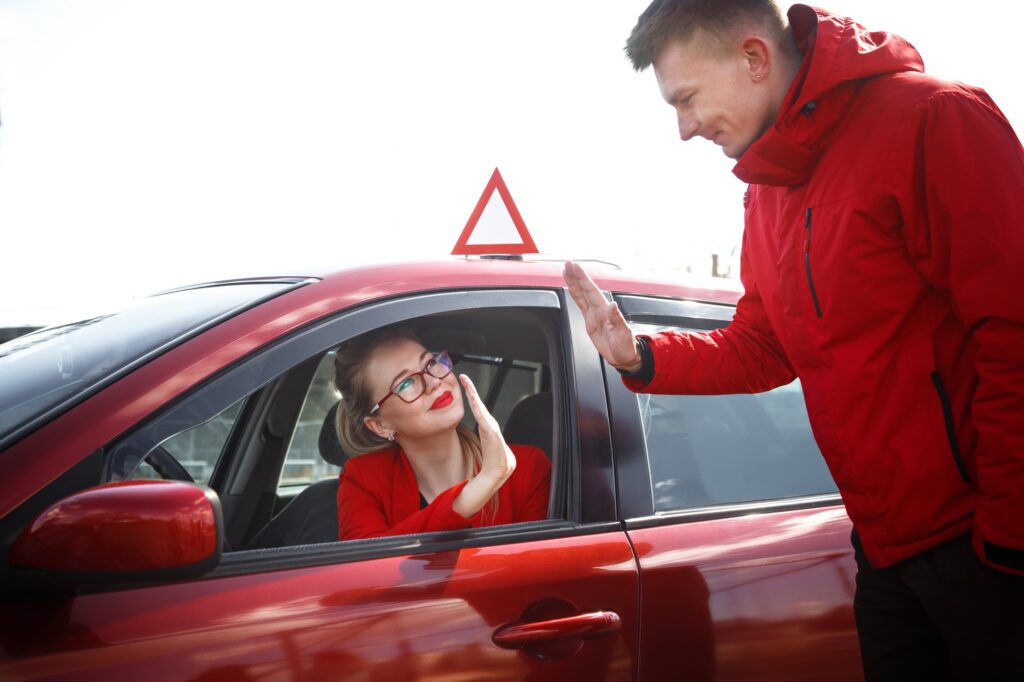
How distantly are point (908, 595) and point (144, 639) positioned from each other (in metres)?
1.27

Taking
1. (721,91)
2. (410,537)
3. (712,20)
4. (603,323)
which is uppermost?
(712,20)

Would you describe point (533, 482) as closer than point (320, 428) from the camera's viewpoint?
Yes

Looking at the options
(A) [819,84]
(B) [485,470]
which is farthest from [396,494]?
(A) [819,84]

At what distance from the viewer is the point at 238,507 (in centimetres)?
278

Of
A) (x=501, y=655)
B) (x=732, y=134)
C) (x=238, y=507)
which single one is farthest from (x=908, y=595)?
(x=238, y=507)

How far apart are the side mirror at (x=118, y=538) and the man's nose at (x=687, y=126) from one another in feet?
3.75

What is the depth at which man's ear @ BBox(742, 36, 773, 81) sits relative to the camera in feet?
5.42

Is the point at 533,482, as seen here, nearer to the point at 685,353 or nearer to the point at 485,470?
the point at 485,470

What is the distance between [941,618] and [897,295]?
0.54 m

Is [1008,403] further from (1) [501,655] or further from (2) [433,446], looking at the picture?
(2) [433,446]

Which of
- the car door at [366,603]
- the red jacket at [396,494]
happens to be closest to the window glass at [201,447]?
the red jacket at [396,494]

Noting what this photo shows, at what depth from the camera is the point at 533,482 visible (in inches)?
86.3

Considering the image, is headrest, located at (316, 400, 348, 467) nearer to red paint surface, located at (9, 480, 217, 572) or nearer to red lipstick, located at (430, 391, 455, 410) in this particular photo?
red lipstick, located at (430, 391, 455, 410)

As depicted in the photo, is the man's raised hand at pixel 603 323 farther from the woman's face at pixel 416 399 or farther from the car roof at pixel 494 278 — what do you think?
the woman's face at pixel 416 399
